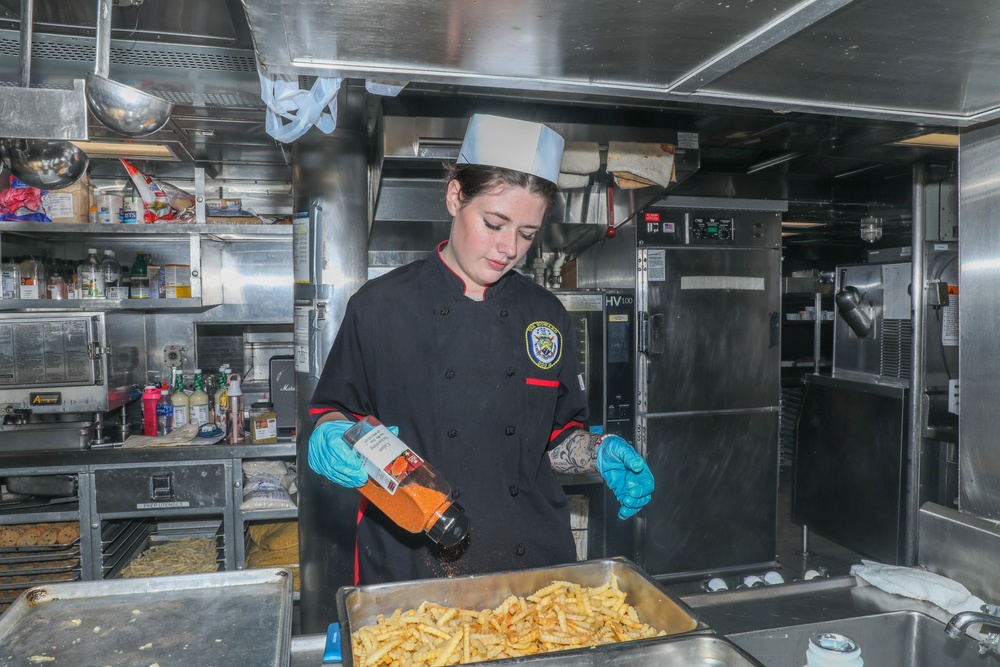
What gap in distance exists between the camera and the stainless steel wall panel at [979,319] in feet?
5.09

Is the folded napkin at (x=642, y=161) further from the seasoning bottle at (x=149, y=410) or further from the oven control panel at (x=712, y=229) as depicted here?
the seasoning bottle at (x=149, y=410)

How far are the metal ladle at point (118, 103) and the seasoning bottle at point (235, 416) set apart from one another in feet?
6.55

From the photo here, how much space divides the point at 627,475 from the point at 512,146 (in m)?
0.92

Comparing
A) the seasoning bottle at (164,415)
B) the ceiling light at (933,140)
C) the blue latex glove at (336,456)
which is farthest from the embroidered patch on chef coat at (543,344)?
the ceiling light at (933,140)

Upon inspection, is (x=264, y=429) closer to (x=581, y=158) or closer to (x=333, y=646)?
(x=581, y=158)

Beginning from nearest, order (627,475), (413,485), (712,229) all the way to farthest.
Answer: (413,485), (627,475), (712,229)

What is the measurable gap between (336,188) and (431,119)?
60 centimetres

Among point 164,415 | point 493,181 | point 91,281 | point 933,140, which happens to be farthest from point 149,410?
point 933,140

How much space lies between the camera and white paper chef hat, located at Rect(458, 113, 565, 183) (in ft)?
5.45

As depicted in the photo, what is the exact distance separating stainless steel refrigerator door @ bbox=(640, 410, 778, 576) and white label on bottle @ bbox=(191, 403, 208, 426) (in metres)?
2.62

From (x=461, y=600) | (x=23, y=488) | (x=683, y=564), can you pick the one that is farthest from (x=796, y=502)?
(x=23, y=488)

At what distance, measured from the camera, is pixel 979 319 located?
1.60 metres

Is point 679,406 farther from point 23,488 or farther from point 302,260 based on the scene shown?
point 23,488

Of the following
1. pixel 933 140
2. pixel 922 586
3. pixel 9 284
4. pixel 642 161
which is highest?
pixel 933 140
